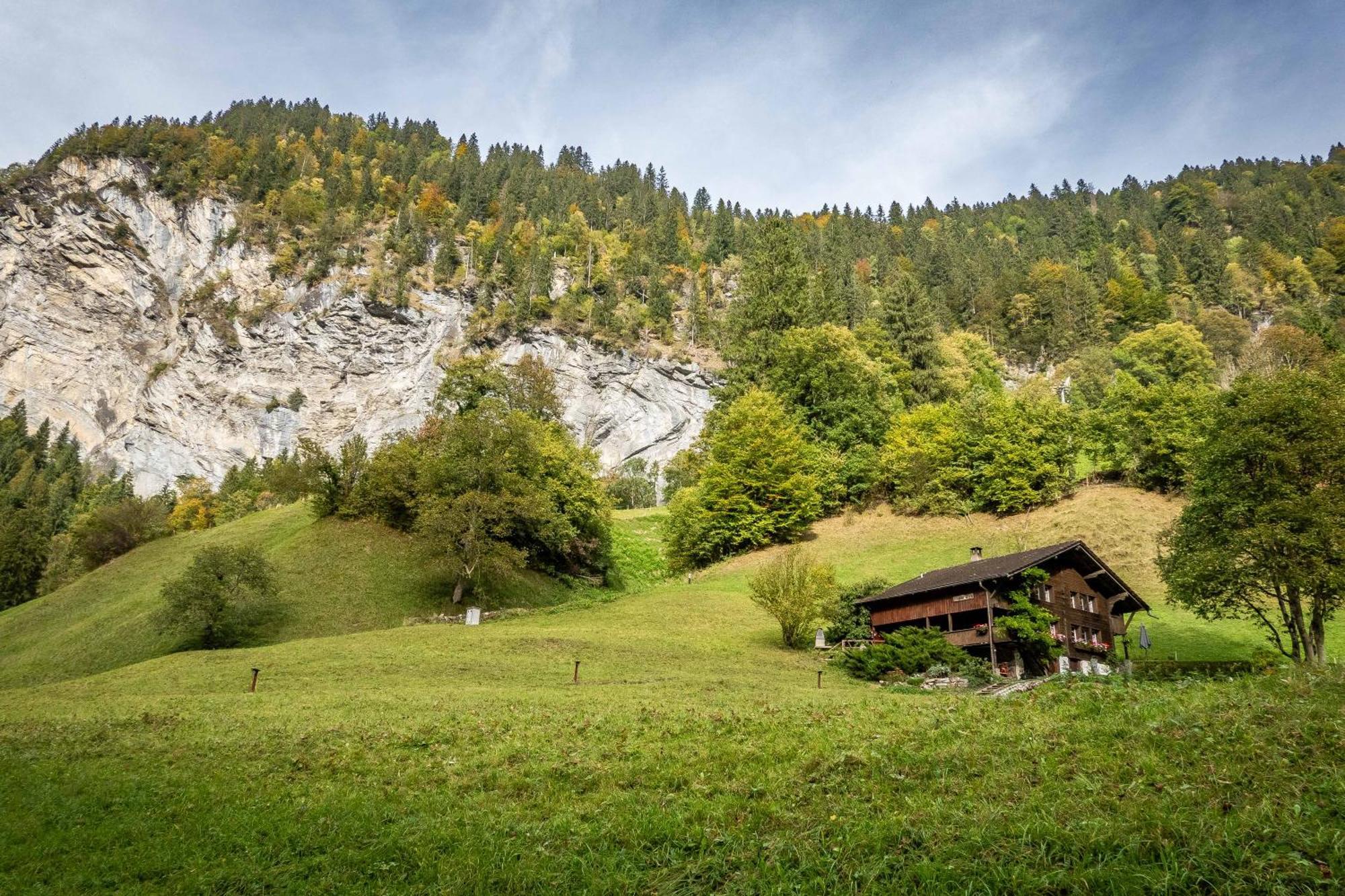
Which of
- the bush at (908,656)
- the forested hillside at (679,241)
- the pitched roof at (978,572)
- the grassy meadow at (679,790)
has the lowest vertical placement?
the bush at (908,656)

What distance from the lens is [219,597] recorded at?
3600cm

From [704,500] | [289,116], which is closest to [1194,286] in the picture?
[704,500]

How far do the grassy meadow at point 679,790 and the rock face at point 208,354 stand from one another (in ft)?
326

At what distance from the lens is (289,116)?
177 m

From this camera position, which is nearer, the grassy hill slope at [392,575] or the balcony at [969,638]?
the balcony at [969,638]

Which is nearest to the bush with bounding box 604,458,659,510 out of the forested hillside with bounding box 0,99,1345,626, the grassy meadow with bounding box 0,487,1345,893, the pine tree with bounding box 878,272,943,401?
the forested hillside with bounding box 0,99,1345,626

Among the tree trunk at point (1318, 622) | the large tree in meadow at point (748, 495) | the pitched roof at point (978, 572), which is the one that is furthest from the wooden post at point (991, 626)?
the large tree in meadow at point (748, 495)

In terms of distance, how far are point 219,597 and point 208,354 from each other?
10875 cm

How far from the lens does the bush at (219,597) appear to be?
117 feet

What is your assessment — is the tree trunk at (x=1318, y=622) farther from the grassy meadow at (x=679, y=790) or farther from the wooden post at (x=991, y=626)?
the grassy meadow at (x=679, y=790)

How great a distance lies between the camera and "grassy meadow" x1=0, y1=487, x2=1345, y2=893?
22.0 feet

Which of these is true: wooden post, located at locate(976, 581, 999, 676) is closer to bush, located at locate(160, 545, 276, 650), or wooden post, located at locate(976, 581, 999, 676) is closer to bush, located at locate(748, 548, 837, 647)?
bush, located at locate(748, 548, 837, 647)

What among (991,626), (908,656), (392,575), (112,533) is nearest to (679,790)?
(908,656)

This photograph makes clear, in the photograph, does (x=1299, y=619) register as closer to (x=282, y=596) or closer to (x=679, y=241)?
(x=282, y=596)
